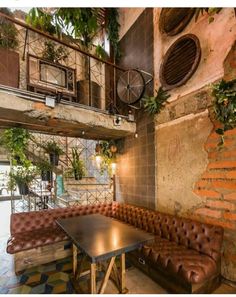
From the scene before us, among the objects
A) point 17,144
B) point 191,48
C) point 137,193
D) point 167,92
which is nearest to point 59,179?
point 17,144

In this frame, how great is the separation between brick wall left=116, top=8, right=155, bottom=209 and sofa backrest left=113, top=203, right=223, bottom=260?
0.48 m

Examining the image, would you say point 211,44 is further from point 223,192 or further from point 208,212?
point 208,212

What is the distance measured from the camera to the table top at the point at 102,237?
6.21 ft

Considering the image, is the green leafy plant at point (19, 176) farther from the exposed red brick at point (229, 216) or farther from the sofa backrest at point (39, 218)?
the exposed red brick at point (229, 216)

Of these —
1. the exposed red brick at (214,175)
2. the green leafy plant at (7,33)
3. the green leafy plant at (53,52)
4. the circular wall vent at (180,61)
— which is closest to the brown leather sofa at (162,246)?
the exposed red brick at (214,175)

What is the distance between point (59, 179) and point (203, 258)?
5074mm

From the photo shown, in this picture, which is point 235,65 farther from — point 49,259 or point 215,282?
point 49,259

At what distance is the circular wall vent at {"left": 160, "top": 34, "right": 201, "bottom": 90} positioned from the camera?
3.07 m

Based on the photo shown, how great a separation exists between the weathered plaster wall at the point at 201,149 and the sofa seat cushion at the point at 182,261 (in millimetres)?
563

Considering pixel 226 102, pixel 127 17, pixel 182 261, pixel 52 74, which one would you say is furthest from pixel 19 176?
pixel 127 17

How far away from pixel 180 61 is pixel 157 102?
86 cm

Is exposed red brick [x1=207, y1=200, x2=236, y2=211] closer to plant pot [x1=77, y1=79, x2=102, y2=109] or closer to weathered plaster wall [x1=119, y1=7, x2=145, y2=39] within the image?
plant pot [x1=77, y1=79, x2=102, y2=109]

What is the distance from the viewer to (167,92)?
3.61m

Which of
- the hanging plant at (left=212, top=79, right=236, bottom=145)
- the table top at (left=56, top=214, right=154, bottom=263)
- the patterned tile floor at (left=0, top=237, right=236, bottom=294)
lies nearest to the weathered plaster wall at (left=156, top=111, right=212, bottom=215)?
the hanging plant at (left=212, top=79, right=236, bottom=145)
